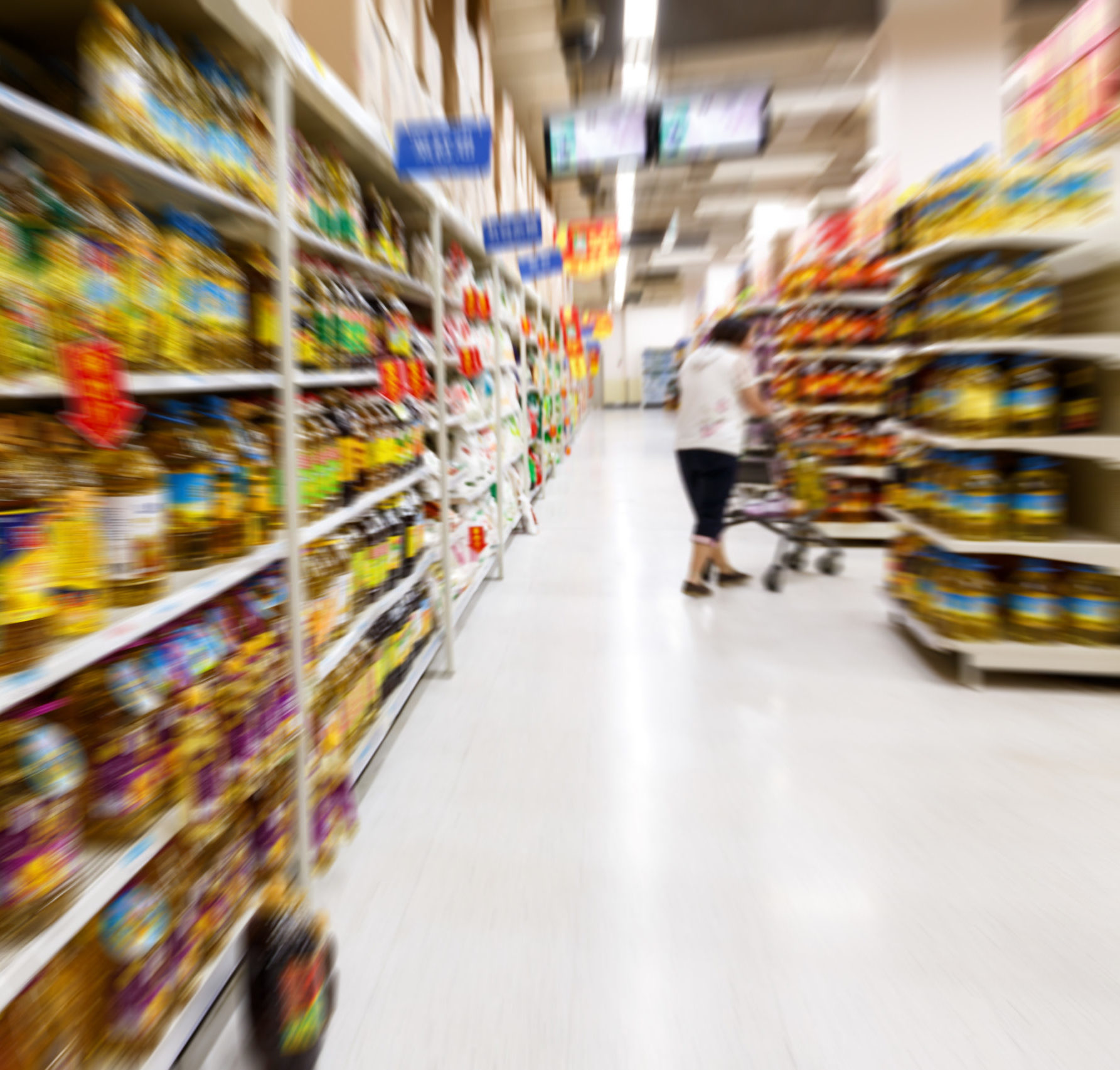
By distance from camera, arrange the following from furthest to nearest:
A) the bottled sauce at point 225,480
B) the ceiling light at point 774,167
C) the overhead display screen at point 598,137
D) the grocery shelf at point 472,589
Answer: the ceiling light at point 774,167 → the overhead display screen at point 598,137 → the grocery shelf at point 472,589 → the bottled sauce at point 225,480

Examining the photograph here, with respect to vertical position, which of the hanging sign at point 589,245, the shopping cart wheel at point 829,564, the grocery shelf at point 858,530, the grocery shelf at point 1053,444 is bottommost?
the shopping cart wheel at point 829,564

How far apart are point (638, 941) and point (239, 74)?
2069 mm

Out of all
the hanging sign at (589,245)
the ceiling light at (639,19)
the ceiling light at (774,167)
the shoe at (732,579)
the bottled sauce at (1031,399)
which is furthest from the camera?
the ceiling light at (774,167)

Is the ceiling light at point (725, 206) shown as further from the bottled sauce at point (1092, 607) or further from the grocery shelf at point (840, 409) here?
the bottled sauce at point (1092, 607)

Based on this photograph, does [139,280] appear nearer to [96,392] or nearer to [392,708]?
[96,392]

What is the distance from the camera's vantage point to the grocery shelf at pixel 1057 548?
9.02 ft

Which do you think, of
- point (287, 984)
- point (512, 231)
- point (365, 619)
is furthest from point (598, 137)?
point (287, 984)

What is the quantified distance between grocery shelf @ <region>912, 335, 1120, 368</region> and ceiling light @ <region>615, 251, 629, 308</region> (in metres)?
10.5

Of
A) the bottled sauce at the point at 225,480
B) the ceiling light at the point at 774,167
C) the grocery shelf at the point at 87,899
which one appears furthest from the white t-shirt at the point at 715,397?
the ceiling light at the point at 774,167

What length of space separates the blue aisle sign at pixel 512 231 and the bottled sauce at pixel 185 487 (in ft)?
7.79

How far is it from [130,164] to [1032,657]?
325cm

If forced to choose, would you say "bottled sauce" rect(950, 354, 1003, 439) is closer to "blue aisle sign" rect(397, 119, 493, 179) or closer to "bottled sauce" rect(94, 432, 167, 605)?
"blue aisle sign" rect(397, 119, 493, 179)

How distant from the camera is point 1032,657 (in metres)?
2.88

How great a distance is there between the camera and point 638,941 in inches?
63.6
